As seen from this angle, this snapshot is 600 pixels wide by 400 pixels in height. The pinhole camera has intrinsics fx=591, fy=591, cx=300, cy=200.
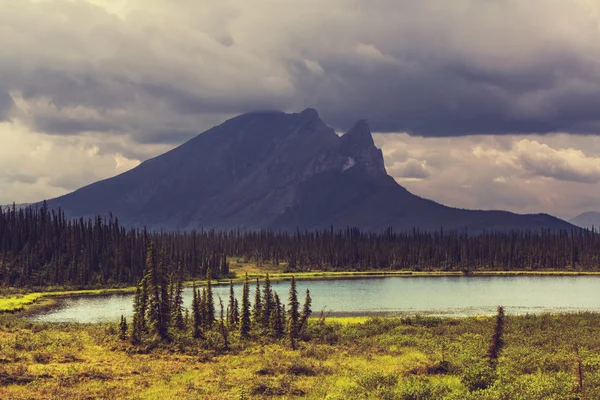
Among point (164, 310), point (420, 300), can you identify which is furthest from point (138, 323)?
point (420, 300)

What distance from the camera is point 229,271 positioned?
19588 centimetres

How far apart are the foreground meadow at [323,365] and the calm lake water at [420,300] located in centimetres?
2494

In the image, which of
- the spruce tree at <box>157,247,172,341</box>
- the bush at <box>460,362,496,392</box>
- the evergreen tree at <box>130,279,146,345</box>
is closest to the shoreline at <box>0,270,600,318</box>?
the evergreen tree at <box>130,279,146,345</box>

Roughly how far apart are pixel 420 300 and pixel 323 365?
66.2 metres

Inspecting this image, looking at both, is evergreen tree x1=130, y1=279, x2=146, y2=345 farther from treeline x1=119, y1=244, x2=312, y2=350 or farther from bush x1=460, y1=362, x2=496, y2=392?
bush x1=460, y1=362, x2=496, y2=392

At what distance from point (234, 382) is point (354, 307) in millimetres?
59951

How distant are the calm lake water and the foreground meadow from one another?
24.9m

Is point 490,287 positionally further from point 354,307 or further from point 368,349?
point 368,349

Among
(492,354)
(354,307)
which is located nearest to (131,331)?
(492,354)

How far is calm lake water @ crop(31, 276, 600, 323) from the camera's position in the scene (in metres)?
91.4

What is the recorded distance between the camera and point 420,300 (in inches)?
4301

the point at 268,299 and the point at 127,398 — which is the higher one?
the point at 268,299

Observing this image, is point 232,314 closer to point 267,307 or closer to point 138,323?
point 267,307

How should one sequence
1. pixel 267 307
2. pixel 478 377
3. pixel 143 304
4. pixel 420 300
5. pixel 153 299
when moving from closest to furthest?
pixel 478 377, pixel 153 299, pixel 143 304, pixel 267 307, pixel 420 300
